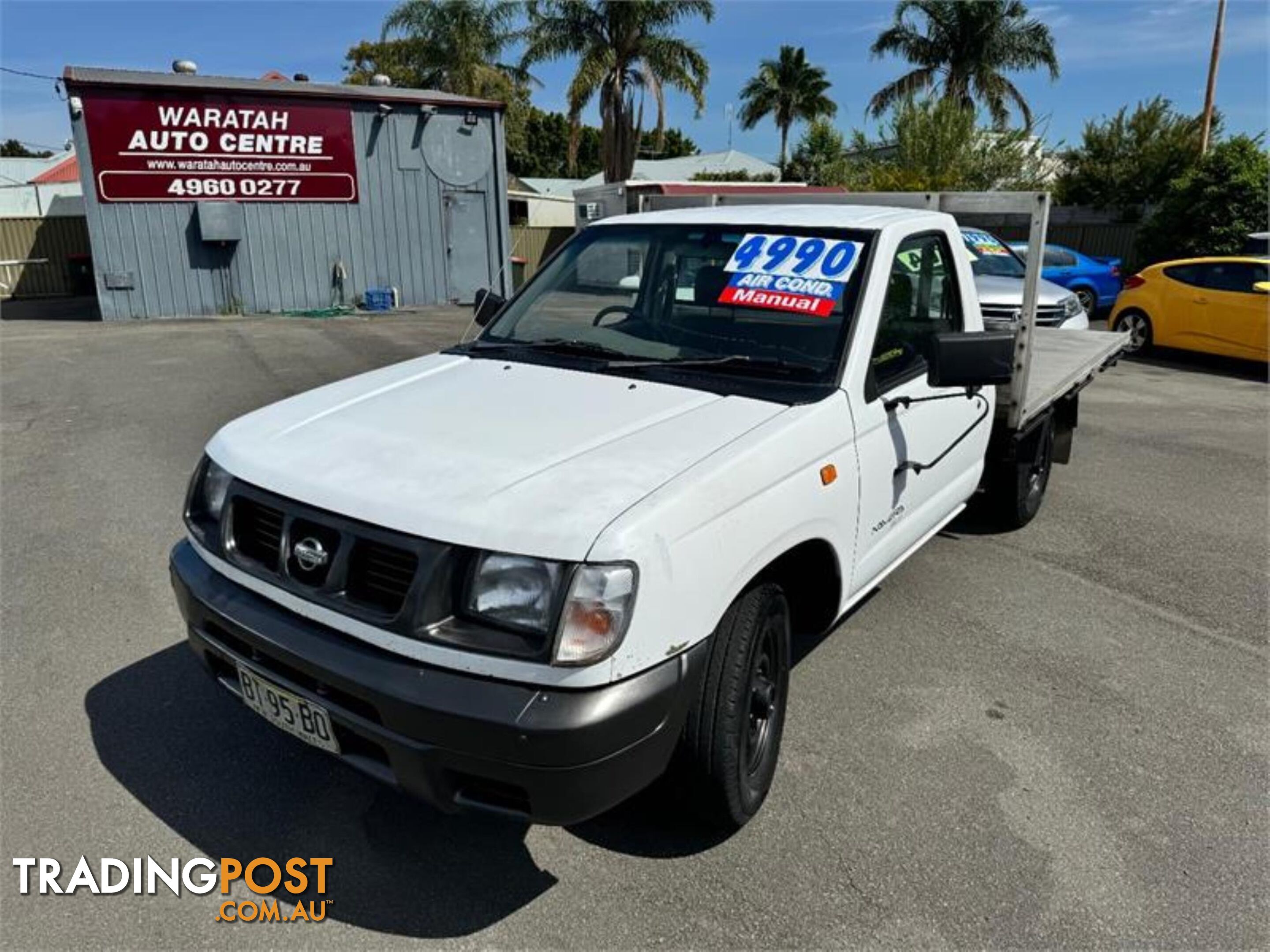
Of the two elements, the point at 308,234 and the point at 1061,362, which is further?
the point at 308,234

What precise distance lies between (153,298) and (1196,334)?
691 inches

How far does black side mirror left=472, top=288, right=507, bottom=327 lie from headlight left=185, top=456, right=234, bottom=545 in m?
1.61

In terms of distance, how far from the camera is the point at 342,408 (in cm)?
303

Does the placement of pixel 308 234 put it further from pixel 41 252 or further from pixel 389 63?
pixel 389 63

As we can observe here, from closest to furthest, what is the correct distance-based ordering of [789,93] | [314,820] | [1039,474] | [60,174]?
[314,820] → [1039,474] → [60,174] → [789,93]

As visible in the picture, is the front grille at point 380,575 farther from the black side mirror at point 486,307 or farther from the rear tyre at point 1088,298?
the rear tyre at point 1088,298

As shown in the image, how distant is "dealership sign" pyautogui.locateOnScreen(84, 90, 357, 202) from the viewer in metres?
16.0

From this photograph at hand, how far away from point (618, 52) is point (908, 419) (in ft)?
94.2

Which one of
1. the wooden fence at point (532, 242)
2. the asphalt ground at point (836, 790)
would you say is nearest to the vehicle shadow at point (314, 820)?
the asphalt ground at point (836, 790)

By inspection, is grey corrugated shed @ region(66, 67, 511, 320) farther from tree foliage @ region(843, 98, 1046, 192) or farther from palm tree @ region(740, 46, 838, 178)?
palm tree @ region(740, 46, 838, 178)

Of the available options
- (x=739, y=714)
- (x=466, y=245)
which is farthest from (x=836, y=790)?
(x=466, y=245)

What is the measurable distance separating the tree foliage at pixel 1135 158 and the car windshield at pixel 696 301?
85.4ft

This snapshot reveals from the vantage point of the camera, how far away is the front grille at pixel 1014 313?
826 cm

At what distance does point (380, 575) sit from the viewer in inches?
90.8
